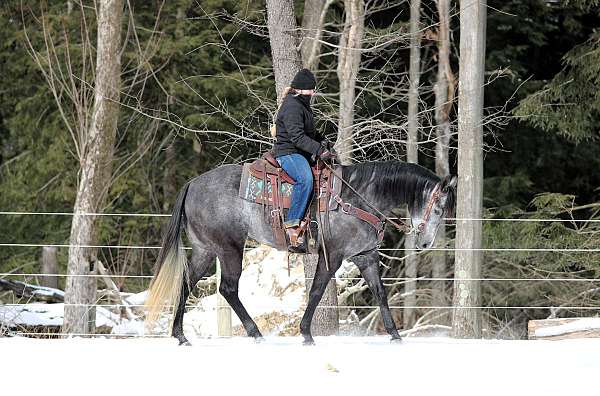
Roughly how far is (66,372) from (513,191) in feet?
42.0

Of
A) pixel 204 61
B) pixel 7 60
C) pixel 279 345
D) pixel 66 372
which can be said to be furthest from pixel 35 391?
pixel 7 60

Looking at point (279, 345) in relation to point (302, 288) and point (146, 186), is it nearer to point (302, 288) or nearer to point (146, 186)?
point (302, 288)

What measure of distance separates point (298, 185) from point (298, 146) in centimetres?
33

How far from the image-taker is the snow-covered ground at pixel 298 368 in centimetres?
693

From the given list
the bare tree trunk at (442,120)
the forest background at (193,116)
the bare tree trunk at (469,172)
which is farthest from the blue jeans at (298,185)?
the bare tree trunk at (442,120)

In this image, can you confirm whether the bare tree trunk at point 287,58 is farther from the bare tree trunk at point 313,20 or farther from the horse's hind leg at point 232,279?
the bare tree trunk at point 313,20

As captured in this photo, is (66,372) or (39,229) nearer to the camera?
(66,372)

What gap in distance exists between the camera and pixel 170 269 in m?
9.05

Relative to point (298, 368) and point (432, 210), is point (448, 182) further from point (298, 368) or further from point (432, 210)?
point (298, 368)

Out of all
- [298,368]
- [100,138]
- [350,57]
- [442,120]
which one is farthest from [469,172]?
[442,120]

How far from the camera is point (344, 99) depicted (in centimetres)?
1438

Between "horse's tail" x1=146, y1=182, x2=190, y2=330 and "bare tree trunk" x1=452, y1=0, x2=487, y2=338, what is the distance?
424 centimetres

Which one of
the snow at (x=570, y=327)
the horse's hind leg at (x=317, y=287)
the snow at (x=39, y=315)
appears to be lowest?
the snow at (x=39, y=315)

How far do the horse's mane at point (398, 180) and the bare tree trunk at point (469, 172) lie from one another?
349cm
